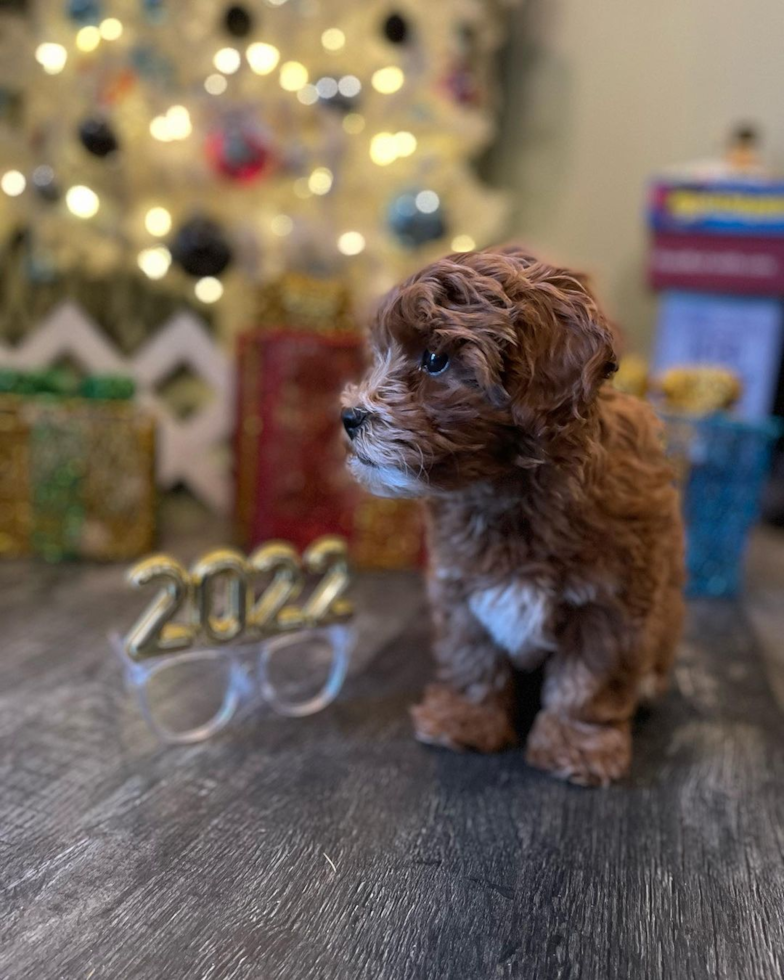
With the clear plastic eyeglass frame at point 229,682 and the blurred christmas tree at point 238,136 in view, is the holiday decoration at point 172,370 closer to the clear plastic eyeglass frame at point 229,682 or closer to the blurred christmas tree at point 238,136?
the blurred christmas tree at point 238,136

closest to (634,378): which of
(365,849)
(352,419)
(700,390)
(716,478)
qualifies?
(700,390)

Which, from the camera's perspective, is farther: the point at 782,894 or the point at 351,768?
the point at 351,768

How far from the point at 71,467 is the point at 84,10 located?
1001 millimetres

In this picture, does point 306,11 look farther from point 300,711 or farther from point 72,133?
point 300,711

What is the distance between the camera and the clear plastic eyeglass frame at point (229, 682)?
980 millimetres

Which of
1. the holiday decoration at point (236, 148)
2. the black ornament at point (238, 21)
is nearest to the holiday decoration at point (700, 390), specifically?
the holiday decoration at point (236, 148)

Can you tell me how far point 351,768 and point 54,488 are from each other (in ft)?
3.30

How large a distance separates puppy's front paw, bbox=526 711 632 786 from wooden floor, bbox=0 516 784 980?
0.06 ft

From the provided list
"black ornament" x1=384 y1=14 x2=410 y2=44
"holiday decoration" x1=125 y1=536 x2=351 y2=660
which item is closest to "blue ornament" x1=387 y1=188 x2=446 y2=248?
"black ornament" x1=384 y1=14 x2=410 y2=44

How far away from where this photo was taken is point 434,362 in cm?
79

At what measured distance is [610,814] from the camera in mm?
881

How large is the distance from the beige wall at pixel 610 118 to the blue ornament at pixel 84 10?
119cm

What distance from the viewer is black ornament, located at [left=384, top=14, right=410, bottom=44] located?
6.12 ft

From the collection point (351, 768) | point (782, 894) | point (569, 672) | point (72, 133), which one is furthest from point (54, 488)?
point (782, 894)
